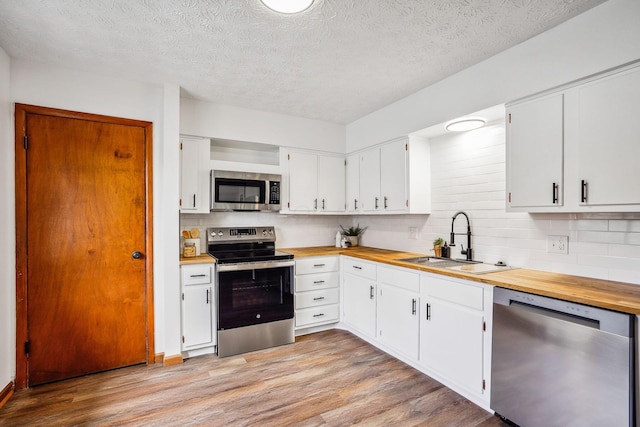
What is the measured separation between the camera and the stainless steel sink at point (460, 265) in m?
2.37

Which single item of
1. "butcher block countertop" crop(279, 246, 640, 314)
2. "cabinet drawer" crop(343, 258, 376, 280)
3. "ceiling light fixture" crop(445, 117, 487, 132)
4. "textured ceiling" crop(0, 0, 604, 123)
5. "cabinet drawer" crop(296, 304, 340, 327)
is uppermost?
"textured ceiling" crop(0, 0, 604, 123)

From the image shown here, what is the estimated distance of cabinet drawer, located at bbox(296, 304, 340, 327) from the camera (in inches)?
134

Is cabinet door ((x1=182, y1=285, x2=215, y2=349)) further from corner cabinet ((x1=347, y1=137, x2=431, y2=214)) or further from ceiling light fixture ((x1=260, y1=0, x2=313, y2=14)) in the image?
ceiling light fixture ((x1=260, y1=0, x2=313, y2=14))

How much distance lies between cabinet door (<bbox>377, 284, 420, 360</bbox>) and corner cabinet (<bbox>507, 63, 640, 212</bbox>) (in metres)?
1.13

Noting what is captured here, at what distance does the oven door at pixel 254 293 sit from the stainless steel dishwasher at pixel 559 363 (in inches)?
76.1

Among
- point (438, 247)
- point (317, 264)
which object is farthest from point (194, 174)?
point (438, 247)

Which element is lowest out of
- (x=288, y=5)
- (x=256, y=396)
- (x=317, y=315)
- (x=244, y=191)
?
(x=256, y=396)

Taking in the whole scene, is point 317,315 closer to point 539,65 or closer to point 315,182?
point 315,182

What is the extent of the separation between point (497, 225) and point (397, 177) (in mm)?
1069

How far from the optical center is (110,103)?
2734 mm

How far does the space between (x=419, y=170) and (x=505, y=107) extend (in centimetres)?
105

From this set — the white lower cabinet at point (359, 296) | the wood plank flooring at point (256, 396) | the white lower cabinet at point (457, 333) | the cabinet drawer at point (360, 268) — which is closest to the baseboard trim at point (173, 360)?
the wood plank flooring at point (256, 396)

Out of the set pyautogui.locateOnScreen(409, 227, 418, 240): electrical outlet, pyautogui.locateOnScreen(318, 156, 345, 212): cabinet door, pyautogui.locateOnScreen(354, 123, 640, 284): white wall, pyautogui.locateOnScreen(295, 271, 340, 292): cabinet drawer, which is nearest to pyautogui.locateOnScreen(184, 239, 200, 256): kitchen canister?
pyautogui.locateOnScreen(295, 271, 340, 292): cabinet drawer

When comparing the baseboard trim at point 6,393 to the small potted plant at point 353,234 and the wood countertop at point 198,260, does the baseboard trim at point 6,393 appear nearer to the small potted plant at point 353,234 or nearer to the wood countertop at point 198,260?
the wood countertop at point 198,260
